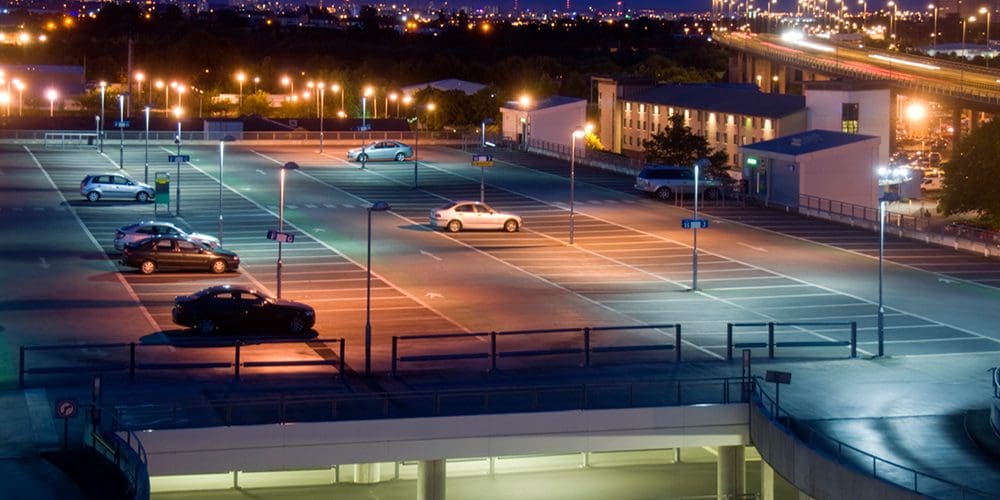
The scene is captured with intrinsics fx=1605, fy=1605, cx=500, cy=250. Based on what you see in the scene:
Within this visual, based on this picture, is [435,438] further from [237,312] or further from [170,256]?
[170,256]

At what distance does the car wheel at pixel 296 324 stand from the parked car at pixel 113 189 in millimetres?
28339

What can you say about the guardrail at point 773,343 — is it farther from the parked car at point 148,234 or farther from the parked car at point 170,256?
the parked car at point 148,234

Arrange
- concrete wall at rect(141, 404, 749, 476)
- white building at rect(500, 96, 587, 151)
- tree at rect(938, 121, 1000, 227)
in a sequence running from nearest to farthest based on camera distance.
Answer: concrete wall at rect(141, 404, 749, 476), tree at rect(938, 121, 1000, 227), white building at rect(500, 96, 587, 151)

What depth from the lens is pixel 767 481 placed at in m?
27.3

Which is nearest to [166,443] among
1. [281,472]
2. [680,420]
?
[281,472]

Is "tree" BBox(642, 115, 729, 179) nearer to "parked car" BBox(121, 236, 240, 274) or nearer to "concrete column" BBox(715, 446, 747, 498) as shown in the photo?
"parked car" BBox(121, 236, 240, 274)

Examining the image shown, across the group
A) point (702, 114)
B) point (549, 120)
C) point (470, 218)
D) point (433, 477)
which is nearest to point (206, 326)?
point (433, 477)

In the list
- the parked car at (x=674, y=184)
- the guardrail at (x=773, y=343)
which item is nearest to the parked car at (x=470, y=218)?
the parked car at (x=674, y=184)

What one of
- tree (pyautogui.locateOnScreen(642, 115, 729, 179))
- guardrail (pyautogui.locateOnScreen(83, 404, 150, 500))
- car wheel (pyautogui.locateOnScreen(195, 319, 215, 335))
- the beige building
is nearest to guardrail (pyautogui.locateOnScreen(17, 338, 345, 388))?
car wheel (pyautogui.locateOnScreen(195, 319, 215, 335))

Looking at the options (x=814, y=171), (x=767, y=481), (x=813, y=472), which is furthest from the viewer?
(x=814, y=171)

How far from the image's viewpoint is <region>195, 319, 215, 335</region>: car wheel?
116 ft

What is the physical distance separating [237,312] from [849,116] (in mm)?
57101

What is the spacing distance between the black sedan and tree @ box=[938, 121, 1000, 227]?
4107 cm

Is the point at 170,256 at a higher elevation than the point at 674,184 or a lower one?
lower
